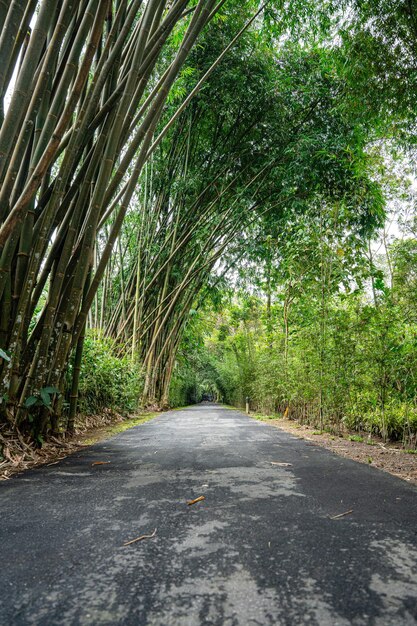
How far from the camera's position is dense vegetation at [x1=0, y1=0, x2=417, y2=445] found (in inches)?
92.4

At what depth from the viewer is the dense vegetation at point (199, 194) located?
7.70ft

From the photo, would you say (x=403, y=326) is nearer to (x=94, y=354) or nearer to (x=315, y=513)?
(x=315, y=513)

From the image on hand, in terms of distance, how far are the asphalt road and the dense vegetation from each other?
1.13m

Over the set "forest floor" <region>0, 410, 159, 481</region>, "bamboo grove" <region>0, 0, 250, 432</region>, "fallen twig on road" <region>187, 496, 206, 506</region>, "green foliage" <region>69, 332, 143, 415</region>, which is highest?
"bamboo grove" <region>0, 0, 250, 432</region>

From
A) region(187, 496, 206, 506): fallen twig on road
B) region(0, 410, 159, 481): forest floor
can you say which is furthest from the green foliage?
region(187, 496, 206, 506): fallen twig on road

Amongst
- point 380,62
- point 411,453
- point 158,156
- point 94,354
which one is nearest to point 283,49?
point 158,156

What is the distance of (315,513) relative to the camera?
1389mm

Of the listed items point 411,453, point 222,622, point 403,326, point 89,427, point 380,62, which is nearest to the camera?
point 222,622

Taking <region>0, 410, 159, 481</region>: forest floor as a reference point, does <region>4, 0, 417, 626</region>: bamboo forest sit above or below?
above

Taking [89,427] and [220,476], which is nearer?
[220,476]

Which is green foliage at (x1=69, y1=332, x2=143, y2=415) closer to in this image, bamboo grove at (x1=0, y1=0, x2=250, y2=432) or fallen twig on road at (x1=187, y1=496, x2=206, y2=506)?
bamboo grove at (x1=0, y1=0, x2=250, y2=432)

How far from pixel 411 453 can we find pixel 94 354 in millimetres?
3370

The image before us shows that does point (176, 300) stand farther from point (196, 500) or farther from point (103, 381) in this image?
point (196, 500)

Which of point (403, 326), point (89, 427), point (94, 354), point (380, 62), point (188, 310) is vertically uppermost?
point (380, 62)
